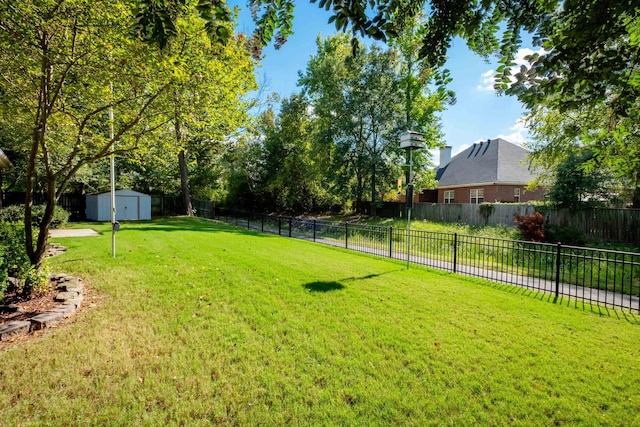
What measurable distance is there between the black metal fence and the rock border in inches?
267

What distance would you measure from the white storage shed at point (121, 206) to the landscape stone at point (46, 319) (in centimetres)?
1852

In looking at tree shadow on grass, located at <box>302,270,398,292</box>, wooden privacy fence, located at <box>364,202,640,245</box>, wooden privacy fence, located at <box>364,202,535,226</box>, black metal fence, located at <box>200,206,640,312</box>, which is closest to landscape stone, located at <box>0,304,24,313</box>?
tree shadow on grass, located at <box>302,270,398,292</box>

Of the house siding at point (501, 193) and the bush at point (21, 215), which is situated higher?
the house siding at point (501, 193)

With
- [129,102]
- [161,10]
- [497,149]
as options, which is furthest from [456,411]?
[497,149]

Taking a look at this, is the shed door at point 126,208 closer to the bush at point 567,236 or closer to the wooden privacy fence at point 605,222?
the bush at point 567,236

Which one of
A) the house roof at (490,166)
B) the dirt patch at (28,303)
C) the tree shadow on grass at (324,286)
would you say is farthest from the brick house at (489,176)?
the dirt patch at (28,303)

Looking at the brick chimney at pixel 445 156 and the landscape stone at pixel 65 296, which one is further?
the brick chimney at pixel 445 156

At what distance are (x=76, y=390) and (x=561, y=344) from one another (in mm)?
5139

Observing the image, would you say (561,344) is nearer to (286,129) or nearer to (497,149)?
(286,129)

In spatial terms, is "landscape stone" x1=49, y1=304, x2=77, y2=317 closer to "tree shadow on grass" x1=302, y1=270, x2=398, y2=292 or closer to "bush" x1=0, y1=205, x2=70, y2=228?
"tree shadow on grass" x1=302, y1=270, x2=398, y2=292

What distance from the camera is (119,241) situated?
1009 centimetres

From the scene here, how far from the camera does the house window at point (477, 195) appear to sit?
81.1ft

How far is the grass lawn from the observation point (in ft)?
8.14

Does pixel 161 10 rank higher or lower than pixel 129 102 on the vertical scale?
lower
